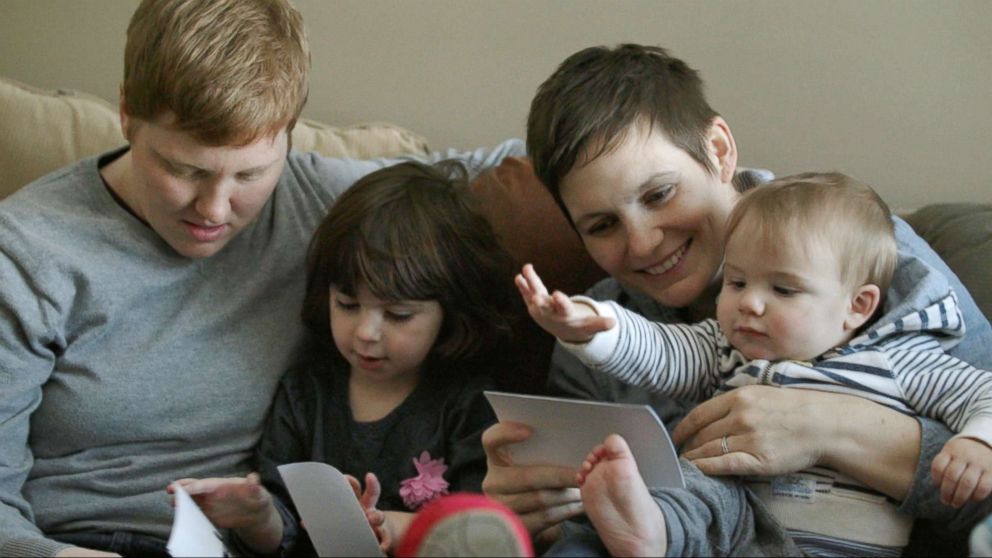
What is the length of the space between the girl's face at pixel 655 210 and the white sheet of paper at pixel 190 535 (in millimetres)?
625

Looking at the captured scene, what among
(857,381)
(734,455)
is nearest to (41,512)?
(734,455)

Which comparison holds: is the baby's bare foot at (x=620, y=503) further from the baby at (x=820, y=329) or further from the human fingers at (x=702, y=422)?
the human fingers at (x=702, y=422)

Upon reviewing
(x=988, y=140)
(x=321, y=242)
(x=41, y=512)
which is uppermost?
(x=988, y=140)

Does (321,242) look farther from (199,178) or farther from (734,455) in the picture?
(734,455)

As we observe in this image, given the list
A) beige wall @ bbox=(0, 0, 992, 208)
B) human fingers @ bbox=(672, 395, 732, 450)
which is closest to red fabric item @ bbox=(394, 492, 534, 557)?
human fingers @ bbox=(672, 395, 732, 450)

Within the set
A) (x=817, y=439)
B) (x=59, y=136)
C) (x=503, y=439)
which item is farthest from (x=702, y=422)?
(x=59, y=136)

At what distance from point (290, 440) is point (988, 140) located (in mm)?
1222

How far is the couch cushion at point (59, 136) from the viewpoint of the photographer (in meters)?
1.78

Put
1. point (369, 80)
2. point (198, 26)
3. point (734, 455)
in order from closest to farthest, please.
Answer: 1. point (734, 455)
2. point (198, 26)
3. point (369, 80)

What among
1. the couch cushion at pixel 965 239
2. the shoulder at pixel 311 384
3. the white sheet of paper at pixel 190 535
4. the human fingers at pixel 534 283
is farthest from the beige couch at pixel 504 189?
the white sheet of paper at pixel 190 535

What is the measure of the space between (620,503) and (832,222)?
0.42 m

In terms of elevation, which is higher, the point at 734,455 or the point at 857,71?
the point at 857,71

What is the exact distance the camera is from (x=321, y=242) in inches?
60.3

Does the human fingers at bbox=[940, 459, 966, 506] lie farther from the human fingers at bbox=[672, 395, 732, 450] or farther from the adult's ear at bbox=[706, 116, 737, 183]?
the adult's ear at bbox=[706, 116, 737, 183]
